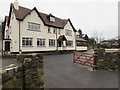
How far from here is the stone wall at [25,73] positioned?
2516 millimetres

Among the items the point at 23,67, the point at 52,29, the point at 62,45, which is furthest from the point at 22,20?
the point at 23,67

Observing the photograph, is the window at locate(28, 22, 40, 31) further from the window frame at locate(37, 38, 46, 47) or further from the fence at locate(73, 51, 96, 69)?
the fence at locate(73, 51, 96, 69)

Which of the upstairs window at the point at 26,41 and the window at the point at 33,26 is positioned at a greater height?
the window at the point at 33,26

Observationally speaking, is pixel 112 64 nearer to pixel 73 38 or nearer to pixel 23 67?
pixel 23 67

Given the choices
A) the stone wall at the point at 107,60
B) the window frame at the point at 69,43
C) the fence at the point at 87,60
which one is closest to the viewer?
the stone wall at the point at 107,60

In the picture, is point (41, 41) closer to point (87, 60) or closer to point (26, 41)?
point (26, 41)

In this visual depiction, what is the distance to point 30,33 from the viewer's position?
15.9 m

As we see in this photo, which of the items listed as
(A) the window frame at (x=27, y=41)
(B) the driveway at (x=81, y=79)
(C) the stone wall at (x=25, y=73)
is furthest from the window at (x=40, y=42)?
(C) the stone wall at (x=25, y=73)

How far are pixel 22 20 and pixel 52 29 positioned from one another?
7.40 meters

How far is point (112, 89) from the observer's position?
11.8ft

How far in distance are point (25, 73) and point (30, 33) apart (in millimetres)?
14502

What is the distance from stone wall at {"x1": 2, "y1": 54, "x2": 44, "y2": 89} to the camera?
2.52 meters

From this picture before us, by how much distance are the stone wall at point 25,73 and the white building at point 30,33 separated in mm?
13226

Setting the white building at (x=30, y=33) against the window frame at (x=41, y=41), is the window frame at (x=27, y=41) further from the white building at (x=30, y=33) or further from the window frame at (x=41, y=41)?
the window frame at (x=41, y=41)
